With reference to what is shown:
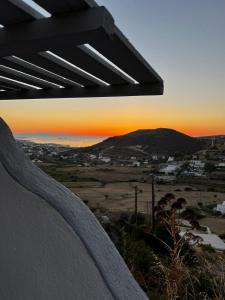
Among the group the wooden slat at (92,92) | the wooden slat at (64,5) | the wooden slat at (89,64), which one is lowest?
the wooden slat at (92,92)

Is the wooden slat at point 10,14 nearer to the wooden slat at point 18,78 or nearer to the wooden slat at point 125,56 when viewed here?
the wooden slat at point 125,56

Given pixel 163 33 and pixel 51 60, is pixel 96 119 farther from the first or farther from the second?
pixel 51 60

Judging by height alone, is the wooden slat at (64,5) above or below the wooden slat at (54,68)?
above

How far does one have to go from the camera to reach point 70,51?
1395 mm

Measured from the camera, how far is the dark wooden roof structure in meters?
1.06

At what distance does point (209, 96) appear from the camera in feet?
81.3

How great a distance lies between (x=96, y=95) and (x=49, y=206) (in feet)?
3.57

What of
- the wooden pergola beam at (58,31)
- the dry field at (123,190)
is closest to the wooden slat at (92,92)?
the wooden pergola beam at (58,31)

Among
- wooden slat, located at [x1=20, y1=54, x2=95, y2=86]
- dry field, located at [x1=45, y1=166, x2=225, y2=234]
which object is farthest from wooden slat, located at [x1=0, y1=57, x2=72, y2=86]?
dry field, located at [x1=45, y1=166, x2=225, y2=234]

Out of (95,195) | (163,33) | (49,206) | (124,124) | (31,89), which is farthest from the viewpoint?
(95,195)

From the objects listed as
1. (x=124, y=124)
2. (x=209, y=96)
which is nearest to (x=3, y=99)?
(x=209, y=96)

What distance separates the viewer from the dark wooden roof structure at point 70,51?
1.06m

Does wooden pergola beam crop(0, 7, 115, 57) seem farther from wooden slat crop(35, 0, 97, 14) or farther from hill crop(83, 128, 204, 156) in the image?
hill crop(83, 128, 204, 156)

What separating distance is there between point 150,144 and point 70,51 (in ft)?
194
